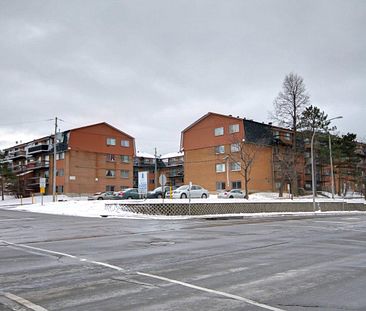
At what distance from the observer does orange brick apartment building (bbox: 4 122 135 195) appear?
6712cm

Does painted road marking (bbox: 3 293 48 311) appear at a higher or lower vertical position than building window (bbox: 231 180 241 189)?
lower

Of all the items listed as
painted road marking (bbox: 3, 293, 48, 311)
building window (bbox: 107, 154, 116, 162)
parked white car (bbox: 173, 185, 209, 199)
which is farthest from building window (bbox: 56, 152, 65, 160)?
painted road marking (bbox: 3, 293, 48, 311)

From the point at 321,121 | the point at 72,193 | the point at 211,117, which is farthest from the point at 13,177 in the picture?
the point at 321,121

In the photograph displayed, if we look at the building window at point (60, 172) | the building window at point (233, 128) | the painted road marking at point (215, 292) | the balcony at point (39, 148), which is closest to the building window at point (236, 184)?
the building window at point (233, 128)

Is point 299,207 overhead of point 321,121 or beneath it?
beneath

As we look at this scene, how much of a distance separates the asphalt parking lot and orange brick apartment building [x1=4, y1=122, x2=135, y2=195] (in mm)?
54929

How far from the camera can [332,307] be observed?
5.80 m

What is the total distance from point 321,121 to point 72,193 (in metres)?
39.1

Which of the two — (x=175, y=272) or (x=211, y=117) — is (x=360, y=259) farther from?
(x=211, y=117)

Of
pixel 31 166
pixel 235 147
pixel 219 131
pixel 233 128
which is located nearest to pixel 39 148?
pixel 31 166

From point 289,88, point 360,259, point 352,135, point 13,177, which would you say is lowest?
point 360,259

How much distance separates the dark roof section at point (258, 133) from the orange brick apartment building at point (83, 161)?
81.7 feet

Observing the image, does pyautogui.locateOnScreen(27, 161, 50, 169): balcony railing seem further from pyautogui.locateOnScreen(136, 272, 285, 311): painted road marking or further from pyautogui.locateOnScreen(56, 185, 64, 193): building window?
pyautogui.locateOnScreen(136, 272, 285, 311): painted road marking

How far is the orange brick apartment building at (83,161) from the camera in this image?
67125 millimetres
